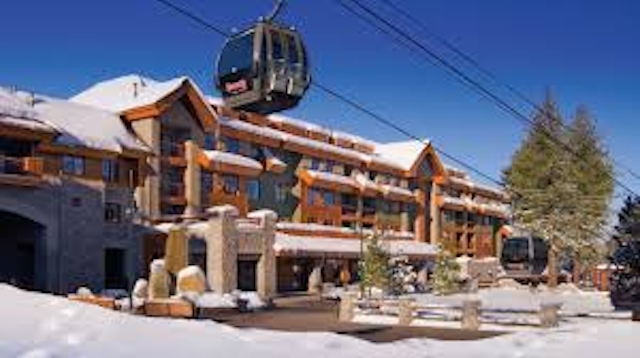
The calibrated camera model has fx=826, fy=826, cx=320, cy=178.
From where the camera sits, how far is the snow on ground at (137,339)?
11898 millimetres

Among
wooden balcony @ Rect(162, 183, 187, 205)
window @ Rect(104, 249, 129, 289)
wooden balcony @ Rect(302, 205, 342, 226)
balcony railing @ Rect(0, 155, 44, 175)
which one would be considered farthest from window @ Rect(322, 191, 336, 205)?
balcony railing @ Rect(0, 155, 44, 175)

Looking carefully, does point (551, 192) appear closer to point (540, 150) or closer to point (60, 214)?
point (540, 150)

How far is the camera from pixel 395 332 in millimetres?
26719

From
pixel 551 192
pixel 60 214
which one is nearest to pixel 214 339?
pixel 60 214

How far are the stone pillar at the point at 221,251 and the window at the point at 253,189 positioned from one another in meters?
12.4

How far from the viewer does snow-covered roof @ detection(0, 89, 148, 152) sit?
126ft

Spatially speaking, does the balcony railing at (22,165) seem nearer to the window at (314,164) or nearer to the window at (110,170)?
the window at (110,170)

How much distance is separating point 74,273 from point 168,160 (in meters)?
11.8

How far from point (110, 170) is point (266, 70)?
27.9 meters

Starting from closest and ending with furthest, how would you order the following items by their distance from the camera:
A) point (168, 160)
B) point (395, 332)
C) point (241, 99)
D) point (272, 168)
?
point (241, 99), point (395, 332), point (168, 160), point (272, 168)

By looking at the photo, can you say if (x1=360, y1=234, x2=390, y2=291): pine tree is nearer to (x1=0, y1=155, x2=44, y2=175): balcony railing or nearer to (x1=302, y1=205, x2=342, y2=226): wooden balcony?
(x1=302, y1=205, x2=342, y2=226): wooden balcony

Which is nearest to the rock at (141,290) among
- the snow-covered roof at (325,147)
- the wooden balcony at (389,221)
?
the snow-covered roof at (325,147)

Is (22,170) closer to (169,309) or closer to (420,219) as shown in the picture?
(169,309)

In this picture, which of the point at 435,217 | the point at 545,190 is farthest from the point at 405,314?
the point at 435,217
